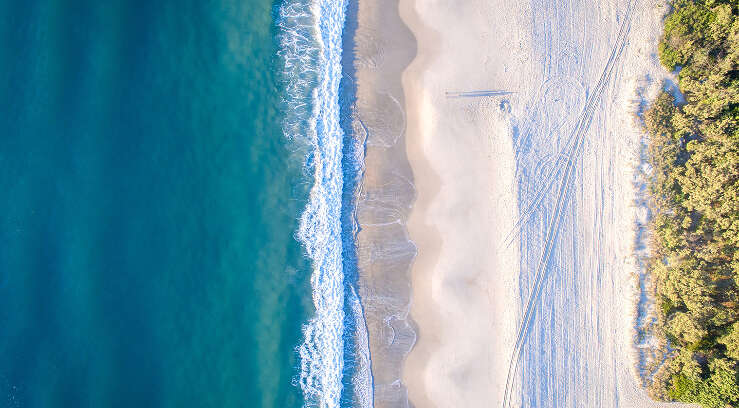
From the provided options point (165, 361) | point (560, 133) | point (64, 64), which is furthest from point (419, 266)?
point (64, 64)

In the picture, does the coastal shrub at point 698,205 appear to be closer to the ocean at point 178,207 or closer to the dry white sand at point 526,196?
the dry white sand at point 526,196

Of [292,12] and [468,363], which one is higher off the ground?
[292,12]

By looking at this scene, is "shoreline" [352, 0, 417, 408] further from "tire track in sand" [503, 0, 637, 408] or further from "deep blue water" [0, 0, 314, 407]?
"tire track in sand" [503, 0, 637, 408]

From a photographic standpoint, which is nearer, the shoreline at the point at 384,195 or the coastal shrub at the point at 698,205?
Answer: the coastal shrub at the point at 698,205

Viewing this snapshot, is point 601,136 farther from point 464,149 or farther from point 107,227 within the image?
point 107,227

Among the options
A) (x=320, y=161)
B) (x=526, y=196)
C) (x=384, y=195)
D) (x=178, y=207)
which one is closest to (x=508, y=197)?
(x=526, y=196)

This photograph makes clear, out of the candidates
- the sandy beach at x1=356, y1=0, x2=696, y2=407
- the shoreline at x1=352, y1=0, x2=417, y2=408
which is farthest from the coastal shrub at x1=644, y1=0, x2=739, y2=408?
the shoreline at x1=352, y1=0, x2=417, y2=408

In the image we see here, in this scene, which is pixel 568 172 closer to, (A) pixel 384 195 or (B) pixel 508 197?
(B) pixel 508 197

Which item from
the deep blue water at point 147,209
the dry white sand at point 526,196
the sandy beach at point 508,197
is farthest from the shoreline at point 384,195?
the deep blue water at point 147,209
